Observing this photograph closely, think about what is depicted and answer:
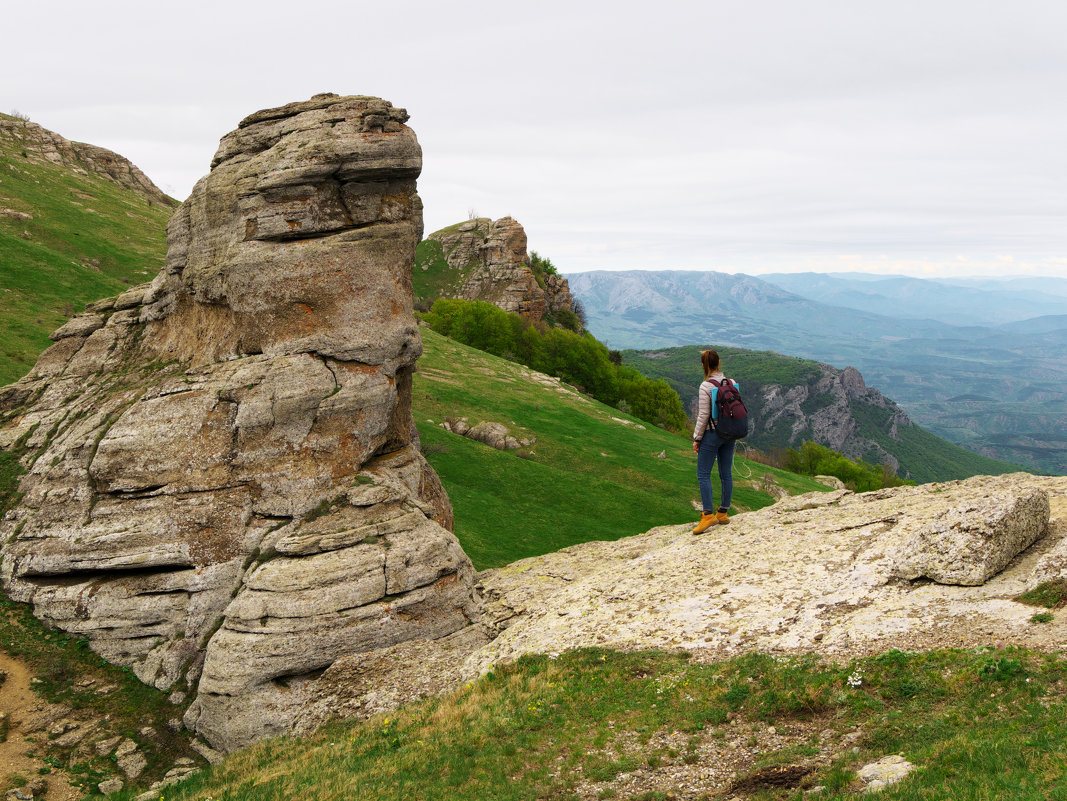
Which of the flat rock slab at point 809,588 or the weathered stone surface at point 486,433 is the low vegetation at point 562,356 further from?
the flat rock slab at point 809,588

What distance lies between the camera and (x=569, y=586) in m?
25.5

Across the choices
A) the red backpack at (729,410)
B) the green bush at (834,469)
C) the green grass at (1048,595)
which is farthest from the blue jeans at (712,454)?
the green bush at (834,469)

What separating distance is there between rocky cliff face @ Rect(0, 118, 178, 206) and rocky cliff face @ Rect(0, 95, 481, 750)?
87792mm

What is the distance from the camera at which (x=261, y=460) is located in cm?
2519

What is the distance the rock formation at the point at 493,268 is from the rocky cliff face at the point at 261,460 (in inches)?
4778

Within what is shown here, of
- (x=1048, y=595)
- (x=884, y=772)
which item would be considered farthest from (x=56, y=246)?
(x=1048, y=595)

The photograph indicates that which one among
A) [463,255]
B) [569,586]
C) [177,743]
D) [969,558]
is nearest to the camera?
[969,558]

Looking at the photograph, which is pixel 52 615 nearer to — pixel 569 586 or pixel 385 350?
pixel 385 350

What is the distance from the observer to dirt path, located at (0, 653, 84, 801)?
18.5 meters

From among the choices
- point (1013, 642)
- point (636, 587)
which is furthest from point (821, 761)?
point (636, 587)

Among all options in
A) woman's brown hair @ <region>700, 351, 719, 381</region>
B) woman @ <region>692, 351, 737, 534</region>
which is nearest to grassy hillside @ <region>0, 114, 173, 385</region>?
woman @ <region>692, 351, 737, 534</region>

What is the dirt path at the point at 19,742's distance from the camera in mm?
18453

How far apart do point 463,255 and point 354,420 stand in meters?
145

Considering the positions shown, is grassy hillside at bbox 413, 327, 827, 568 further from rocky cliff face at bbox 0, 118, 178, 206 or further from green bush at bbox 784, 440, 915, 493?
rocky cliff face at bbox 0, 118, 178, 206
